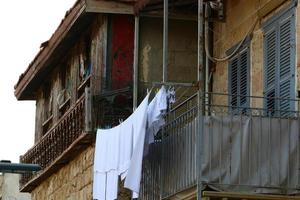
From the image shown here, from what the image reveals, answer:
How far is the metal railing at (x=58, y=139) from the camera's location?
821 inches

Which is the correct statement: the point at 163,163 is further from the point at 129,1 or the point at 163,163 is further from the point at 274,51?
the point at 129,1

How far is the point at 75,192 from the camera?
22078 mm

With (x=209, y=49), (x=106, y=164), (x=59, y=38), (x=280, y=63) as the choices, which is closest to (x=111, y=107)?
(x=209, y=49)

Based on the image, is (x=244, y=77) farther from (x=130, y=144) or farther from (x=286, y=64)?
(x=130, y=144)

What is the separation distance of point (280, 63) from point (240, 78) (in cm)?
163

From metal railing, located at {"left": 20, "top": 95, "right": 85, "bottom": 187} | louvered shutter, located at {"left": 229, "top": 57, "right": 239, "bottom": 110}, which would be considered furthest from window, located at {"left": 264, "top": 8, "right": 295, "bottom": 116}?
metal railing, located at {"left": 20, "top": 95, "right": 85, "bottom": 187}

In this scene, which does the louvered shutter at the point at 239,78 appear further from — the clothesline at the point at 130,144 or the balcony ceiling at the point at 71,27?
the balcony ceiling at the point at 71,27

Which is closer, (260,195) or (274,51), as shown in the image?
(260,195)

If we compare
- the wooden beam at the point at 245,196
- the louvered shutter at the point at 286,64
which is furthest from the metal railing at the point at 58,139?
the wooden beam at the point at 245,196

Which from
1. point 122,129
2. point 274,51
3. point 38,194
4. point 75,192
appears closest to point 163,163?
point 122,129

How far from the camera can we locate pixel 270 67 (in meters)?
16.5

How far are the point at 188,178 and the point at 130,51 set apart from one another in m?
6.18

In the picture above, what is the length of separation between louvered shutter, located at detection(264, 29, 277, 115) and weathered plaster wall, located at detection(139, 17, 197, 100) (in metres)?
3.89

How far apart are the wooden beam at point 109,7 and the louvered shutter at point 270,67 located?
4202 mm
